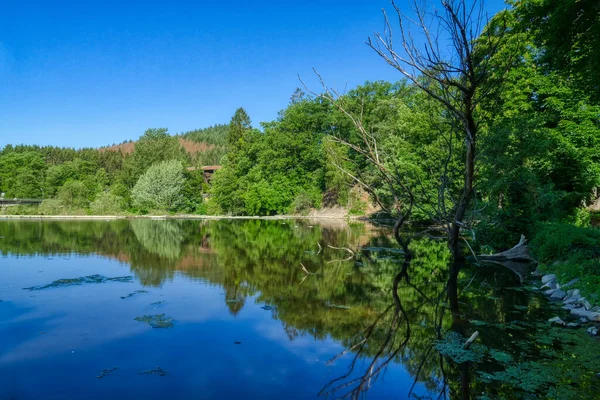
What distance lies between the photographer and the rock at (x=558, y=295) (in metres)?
10.6

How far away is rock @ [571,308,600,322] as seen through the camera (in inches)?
330

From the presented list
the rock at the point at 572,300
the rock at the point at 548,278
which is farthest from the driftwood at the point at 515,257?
the rock at the point at 572,300

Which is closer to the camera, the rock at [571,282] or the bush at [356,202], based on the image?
the rock at [571,282]

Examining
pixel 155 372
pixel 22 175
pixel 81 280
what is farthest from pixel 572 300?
pixel 22 175

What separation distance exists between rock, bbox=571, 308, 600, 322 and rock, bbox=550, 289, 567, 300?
143 centimetres

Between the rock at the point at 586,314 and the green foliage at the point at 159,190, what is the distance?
51.3 m

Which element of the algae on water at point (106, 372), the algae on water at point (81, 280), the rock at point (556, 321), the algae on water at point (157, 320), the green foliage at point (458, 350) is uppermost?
the rock at point (556, 321)

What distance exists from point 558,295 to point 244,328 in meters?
8.19

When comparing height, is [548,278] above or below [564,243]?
below

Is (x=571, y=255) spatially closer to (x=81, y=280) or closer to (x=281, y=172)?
(x=81, y=280)

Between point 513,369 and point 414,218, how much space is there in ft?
83.8

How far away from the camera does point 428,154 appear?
27172 mm

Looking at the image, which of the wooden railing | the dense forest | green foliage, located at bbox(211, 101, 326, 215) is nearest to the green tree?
the dense forest

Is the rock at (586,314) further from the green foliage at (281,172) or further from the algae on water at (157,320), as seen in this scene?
the green foliage at (281,172)
